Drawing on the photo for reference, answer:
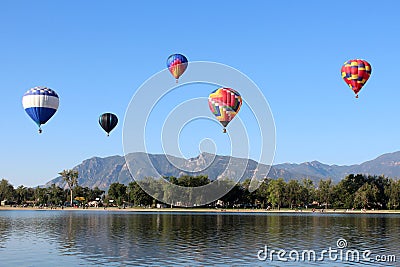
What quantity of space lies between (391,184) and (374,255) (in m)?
140

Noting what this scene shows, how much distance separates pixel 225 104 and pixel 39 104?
79.8 ft

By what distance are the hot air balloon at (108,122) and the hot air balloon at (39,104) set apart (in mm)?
19209

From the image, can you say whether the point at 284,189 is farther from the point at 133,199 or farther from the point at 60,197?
the point at 60,197

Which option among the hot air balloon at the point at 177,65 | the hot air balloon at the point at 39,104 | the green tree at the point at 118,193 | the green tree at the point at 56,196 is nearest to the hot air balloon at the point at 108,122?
the hot air balloon at the point at 177,65

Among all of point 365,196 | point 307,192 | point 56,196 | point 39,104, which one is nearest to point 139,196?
point 56,196

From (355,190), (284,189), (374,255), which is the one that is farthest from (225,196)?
(374,255)

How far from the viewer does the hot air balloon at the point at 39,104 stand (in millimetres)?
66125

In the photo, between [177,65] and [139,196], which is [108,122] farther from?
[139,196]

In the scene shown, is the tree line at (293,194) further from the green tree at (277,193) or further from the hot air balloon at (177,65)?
the hot air balloon at (177,65)

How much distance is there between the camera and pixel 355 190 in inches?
6708

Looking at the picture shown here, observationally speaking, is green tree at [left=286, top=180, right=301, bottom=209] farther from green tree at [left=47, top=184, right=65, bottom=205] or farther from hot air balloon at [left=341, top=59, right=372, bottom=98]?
hot air balloon at [left=341, top=59, right=372, bottom=98]

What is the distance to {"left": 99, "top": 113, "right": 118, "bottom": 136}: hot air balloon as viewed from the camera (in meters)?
86.8

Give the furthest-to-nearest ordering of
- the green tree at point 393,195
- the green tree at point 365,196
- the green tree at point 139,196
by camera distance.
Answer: the green tree at point 139,196
the green tree at point 393,195
the green tree at point 365,196

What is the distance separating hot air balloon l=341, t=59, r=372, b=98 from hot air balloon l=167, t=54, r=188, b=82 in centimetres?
2241
